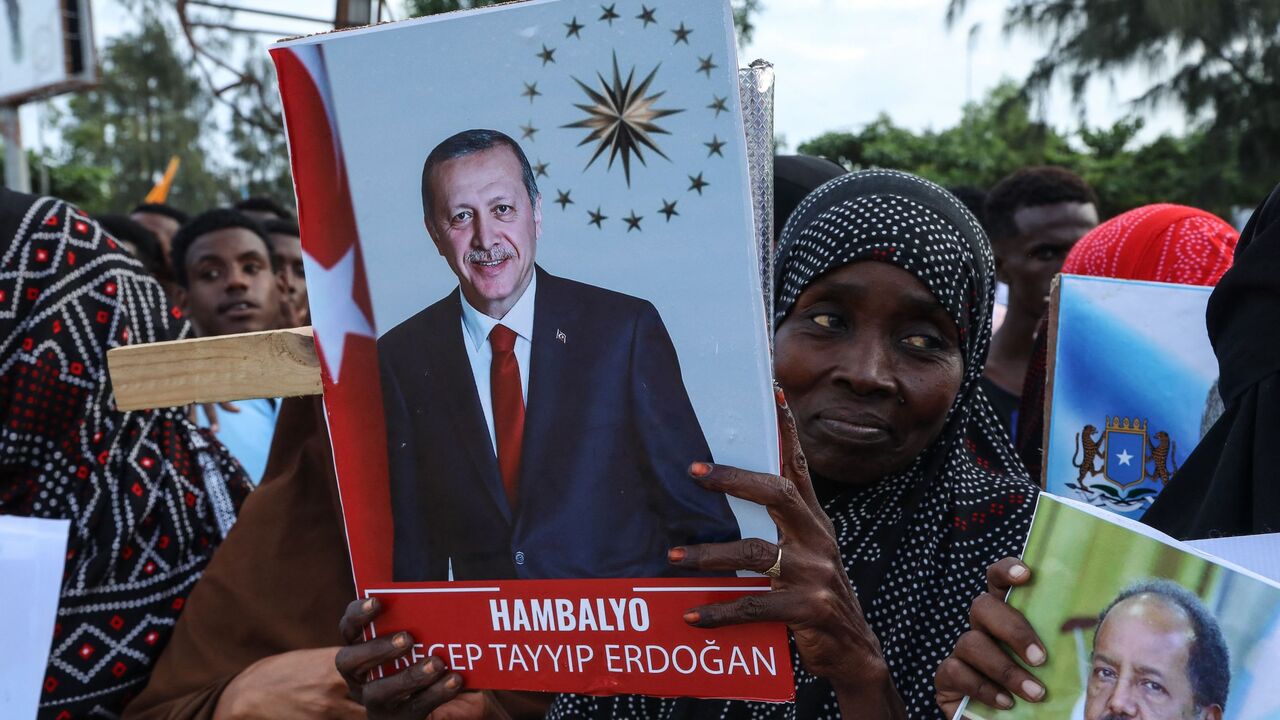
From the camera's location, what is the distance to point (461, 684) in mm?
1472

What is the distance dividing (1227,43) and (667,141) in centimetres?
1845

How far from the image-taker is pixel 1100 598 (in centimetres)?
113

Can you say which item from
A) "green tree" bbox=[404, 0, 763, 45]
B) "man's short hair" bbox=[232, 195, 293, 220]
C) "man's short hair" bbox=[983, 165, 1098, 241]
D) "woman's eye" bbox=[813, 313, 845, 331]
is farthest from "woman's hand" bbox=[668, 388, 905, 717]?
"green tree" bbox=[404, 0, 763, 45]

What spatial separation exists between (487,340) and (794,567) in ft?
1.53

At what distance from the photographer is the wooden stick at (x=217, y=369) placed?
1.51 meters

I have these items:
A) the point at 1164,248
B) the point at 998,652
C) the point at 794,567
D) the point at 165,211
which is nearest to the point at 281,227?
the point at 165,211

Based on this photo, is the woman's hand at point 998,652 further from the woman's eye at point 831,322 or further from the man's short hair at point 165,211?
the man's short hair at point 165,211

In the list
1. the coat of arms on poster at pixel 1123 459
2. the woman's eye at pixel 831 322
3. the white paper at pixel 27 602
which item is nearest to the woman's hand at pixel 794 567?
the woman's eye at pixel 831 322

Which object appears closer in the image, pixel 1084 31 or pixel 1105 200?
pixel 1084 31

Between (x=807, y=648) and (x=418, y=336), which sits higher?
(x=418, y=336)

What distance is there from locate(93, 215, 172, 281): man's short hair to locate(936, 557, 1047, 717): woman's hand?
475 centimetres

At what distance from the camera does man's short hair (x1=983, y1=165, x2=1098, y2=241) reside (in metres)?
4.54

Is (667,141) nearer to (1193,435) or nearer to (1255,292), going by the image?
(1255,292)

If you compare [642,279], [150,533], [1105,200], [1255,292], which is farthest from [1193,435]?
[1105,200]
